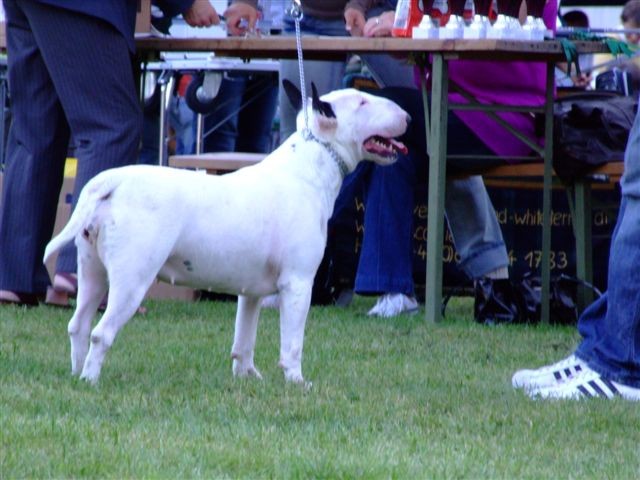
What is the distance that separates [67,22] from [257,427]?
2.88 m

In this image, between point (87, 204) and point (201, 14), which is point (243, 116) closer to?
point (201, 14)

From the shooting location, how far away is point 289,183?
15.2 ft

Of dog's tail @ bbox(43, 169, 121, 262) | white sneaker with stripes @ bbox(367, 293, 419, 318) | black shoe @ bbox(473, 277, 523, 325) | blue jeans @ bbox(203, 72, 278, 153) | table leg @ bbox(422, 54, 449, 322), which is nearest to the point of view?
dog's tail @ bbox(43, 169, 121, 262)

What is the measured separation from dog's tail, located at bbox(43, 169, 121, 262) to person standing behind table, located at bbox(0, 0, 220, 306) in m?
1.90

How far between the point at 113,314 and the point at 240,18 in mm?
2991

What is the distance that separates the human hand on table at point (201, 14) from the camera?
6.63 metres

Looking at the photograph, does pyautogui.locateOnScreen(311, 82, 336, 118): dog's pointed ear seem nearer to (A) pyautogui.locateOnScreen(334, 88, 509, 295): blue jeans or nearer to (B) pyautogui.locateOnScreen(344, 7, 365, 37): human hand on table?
(A) pyautogui.locateOnScreen(334, 88, 509, 295): blue jeans

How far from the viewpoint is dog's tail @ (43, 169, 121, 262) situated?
422 cm

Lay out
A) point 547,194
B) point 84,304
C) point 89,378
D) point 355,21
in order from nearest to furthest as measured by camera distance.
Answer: point 89,378, point 84,304, point 547,194, point 355,21

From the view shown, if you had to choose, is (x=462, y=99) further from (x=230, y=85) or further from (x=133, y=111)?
A: (x=230, y=85)

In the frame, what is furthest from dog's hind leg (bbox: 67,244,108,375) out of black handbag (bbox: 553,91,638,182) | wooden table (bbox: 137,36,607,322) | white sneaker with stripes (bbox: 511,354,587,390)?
black handbag (bbox: 553,91,638,182)

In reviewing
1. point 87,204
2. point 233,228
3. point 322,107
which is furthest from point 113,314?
point 322,107

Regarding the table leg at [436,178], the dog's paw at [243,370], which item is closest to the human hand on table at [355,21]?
the table leg at [436,178]

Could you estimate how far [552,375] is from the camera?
182 inches
